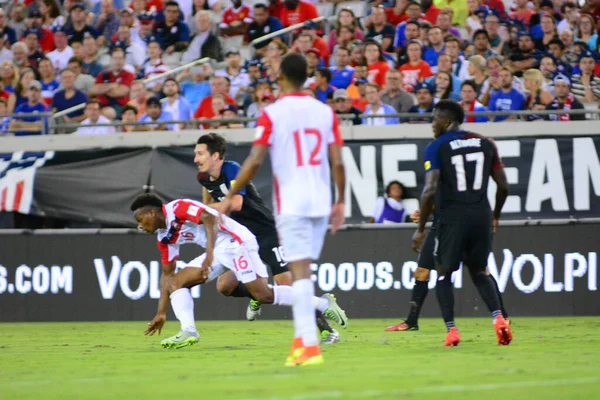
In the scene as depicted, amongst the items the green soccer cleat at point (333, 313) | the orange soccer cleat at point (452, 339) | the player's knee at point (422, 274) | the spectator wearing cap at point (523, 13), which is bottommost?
the orange soccer cleat at point (452, 339)

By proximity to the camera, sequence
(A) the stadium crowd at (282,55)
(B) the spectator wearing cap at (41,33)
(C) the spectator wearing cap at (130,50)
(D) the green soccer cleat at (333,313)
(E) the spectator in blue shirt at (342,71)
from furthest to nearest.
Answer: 1. (B) the spectator wearing cap at (41,33)
2. (C) the spectator wearing cap at (130,50)
3. (E) the spectator in blue shirt at (342,71)
4. (A) the stadium crowd at (282,55)
5. (D) the green soccer cleat at (333,313)

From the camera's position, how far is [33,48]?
22391mm

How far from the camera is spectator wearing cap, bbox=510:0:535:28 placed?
19.8m

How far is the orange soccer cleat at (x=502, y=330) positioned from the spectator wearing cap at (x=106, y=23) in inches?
579

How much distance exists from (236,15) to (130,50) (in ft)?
7.25

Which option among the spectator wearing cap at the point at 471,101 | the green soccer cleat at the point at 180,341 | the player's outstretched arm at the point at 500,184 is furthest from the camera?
the spectator wearing cap at the point at 471,101

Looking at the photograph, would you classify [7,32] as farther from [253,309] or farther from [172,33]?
[253,309]

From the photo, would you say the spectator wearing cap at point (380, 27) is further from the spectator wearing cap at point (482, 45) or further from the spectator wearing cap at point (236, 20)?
the spectator wearing cap at point (236, 20)

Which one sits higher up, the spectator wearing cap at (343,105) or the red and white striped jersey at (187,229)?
the spectator wearing cap at (343,105)

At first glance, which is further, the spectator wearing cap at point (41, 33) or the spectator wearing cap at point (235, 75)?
the spectator wearing cap at point (41, 33)

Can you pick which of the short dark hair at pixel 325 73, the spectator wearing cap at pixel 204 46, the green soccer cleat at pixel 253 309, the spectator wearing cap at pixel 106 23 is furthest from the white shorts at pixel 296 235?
the spectator wearing cap at pixel 106 23

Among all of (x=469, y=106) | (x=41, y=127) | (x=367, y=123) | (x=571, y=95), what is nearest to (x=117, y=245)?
(x=41, y=127)

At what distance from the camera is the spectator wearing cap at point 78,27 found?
Answer: 22469 mm

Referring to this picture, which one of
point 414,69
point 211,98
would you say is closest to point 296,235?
point 414,69
